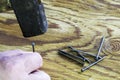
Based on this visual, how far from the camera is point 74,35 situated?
1031 mm

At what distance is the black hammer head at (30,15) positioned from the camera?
74cm

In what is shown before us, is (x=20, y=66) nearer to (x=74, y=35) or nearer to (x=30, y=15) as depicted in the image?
(x=30, y=15)

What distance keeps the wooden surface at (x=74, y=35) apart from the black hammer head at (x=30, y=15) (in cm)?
17

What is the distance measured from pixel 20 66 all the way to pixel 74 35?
311 mm

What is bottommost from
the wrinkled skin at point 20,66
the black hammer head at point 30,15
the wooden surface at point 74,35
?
the wooden surface at point 74,35

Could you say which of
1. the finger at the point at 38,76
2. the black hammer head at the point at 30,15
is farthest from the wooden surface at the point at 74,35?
the black hammer head at the point at 30,15

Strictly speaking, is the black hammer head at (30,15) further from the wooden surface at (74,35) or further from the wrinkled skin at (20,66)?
the wooden surface at (74,35)

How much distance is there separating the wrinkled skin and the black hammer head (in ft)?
0.21

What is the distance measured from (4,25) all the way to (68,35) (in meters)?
0.23

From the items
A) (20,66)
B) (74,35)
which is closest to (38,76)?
(20,66)

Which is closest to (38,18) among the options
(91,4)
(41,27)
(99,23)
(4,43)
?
(41,27)

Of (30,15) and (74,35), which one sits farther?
(74,35)

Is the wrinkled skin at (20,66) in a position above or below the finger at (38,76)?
above

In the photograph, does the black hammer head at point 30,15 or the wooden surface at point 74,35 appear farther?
the wooden surface at point 74,35
